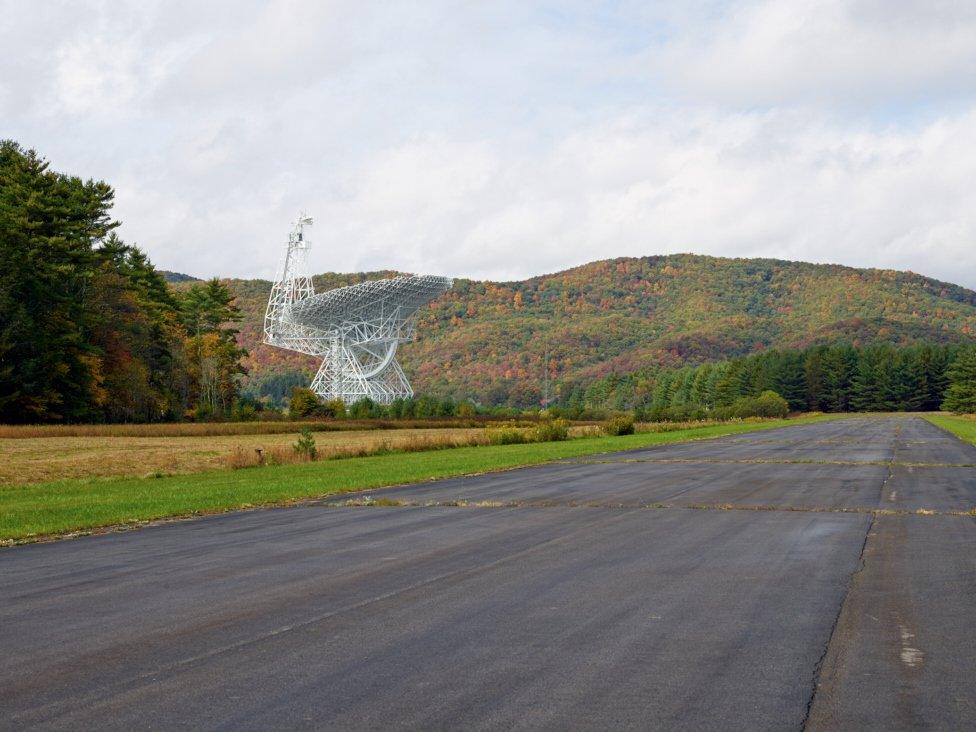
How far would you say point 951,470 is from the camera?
971 inches

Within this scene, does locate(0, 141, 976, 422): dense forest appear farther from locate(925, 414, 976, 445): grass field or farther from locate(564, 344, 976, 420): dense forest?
locate(925, 414, 976, 445): grass field

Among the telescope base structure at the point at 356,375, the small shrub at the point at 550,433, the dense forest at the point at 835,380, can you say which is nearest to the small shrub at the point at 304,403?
the telescope base structure at the point at 356,375

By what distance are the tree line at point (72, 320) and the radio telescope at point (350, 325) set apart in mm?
9374

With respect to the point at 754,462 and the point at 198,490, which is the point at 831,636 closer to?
the point at 198,490

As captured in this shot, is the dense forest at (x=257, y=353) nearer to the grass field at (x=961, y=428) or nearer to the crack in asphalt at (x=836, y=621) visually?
the grass field at (x=961, y=428)

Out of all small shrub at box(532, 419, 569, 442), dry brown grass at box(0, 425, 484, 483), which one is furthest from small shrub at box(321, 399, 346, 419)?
small shrub at box(532, 419, 569, 442)

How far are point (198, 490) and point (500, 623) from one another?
14.3 metres

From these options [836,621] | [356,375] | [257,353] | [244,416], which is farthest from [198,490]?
[257,353]

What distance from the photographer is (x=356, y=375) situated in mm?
81812

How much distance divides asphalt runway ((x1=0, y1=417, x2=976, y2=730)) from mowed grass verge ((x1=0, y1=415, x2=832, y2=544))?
148cm

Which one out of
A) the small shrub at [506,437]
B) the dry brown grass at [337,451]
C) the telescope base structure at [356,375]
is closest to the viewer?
the dry brown grass at [337,451]

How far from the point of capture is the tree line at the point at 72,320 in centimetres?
5088

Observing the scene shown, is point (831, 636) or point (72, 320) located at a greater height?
point (72, 320)

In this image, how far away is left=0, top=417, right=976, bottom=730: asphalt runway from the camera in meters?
5.08
